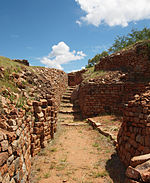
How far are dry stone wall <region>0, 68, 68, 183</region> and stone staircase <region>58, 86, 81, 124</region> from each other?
13.7ft

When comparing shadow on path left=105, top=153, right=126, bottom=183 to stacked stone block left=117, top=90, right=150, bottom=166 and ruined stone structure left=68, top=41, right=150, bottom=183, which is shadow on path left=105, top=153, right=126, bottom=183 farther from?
ruined stone structure left=68, top=41, right=150, bottom=183

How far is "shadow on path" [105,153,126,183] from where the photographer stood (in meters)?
3.88

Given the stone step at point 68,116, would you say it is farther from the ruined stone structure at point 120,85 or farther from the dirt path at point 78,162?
the dirt path at point 78,162

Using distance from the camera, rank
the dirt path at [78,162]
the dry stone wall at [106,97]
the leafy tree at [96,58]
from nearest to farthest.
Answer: the dirt path at [78,162] < the dry stone wall at [106,97] < the leafy tree at [96,58]

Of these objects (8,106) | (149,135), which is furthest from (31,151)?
(149,135)

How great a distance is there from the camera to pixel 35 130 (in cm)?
545

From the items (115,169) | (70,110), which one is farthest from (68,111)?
(115,169)

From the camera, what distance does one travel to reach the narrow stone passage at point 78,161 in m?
4.02

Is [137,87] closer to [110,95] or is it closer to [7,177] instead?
[110,95]

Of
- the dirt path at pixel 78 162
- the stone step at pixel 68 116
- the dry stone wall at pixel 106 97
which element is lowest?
the dirt path at pixel 78 162

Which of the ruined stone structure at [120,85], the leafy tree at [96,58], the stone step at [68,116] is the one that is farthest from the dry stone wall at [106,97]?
the leafy tree at [96,58]

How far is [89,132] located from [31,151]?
13.4 feet

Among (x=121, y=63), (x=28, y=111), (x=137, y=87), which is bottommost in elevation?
(x=28, y=111)

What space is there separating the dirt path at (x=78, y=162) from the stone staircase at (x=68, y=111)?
3861mm
